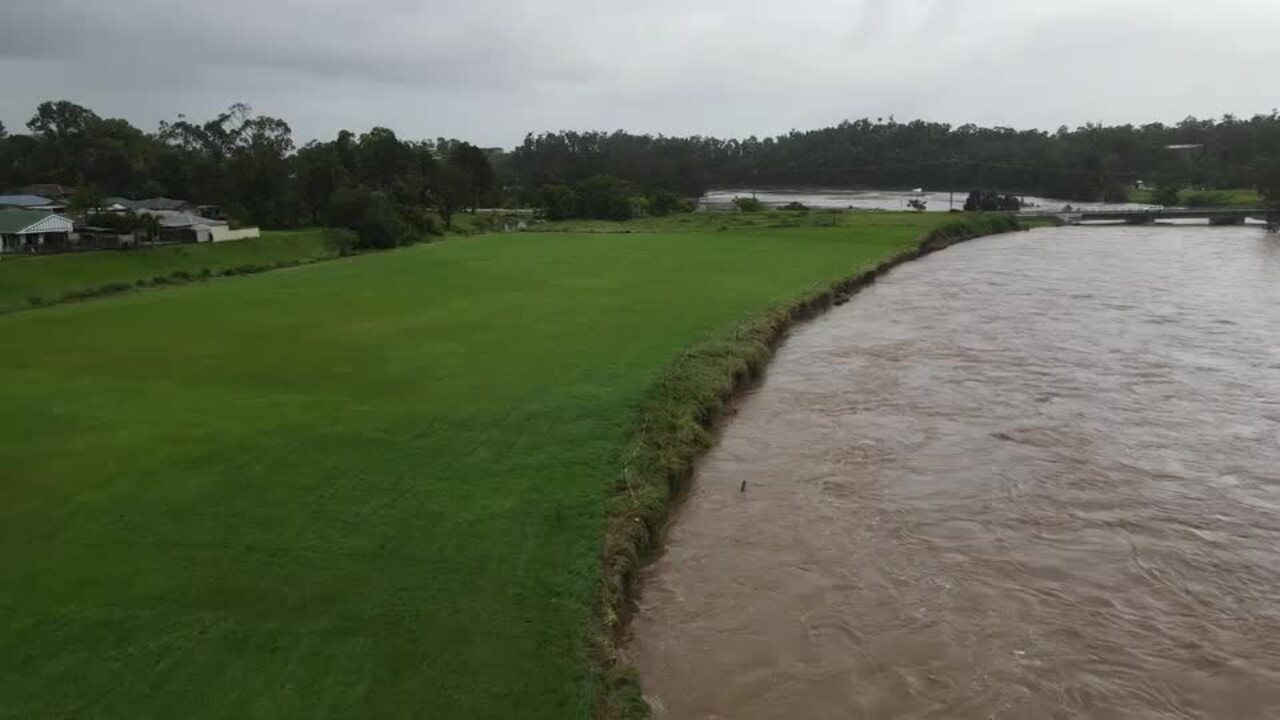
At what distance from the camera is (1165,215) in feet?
294

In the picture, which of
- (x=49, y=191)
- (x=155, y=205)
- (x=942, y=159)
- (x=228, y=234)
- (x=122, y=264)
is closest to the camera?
(x=122, y=264)

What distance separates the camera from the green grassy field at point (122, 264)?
3750 centimetres

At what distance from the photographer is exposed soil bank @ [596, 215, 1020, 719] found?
841cm

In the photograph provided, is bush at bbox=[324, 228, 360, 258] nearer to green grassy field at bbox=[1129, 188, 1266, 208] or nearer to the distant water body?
the distant water body

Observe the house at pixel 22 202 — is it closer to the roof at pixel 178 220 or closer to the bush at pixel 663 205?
the roof at pixel 178 220

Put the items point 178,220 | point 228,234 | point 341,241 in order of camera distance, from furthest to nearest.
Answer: point 341,241 → point 228,234 → point 178,220

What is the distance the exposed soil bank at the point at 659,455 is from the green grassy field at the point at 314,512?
0.27 m

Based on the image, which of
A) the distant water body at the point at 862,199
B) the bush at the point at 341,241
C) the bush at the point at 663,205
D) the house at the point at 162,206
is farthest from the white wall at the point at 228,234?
the distant water body at the point at 862,199

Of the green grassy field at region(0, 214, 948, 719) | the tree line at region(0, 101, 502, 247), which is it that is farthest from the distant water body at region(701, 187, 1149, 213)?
the green grassy field at region(0, 214, 948, 719)

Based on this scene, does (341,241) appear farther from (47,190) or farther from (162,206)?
(47,190)

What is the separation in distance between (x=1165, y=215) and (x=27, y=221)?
99.4 metres

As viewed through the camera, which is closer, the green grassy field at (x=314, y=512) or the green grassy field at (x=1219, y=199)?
the green grassy field at (x=314, y=512)

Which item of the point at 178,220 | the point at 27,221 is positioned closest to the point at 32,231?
the point at 27,221

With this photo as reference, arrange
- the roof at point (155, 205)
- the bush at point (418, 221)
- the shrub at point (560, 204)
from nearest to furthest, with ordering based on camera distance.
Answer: the roof at point (155, 205), the bush at point (418, 221), the shrub at point (560, 204)
